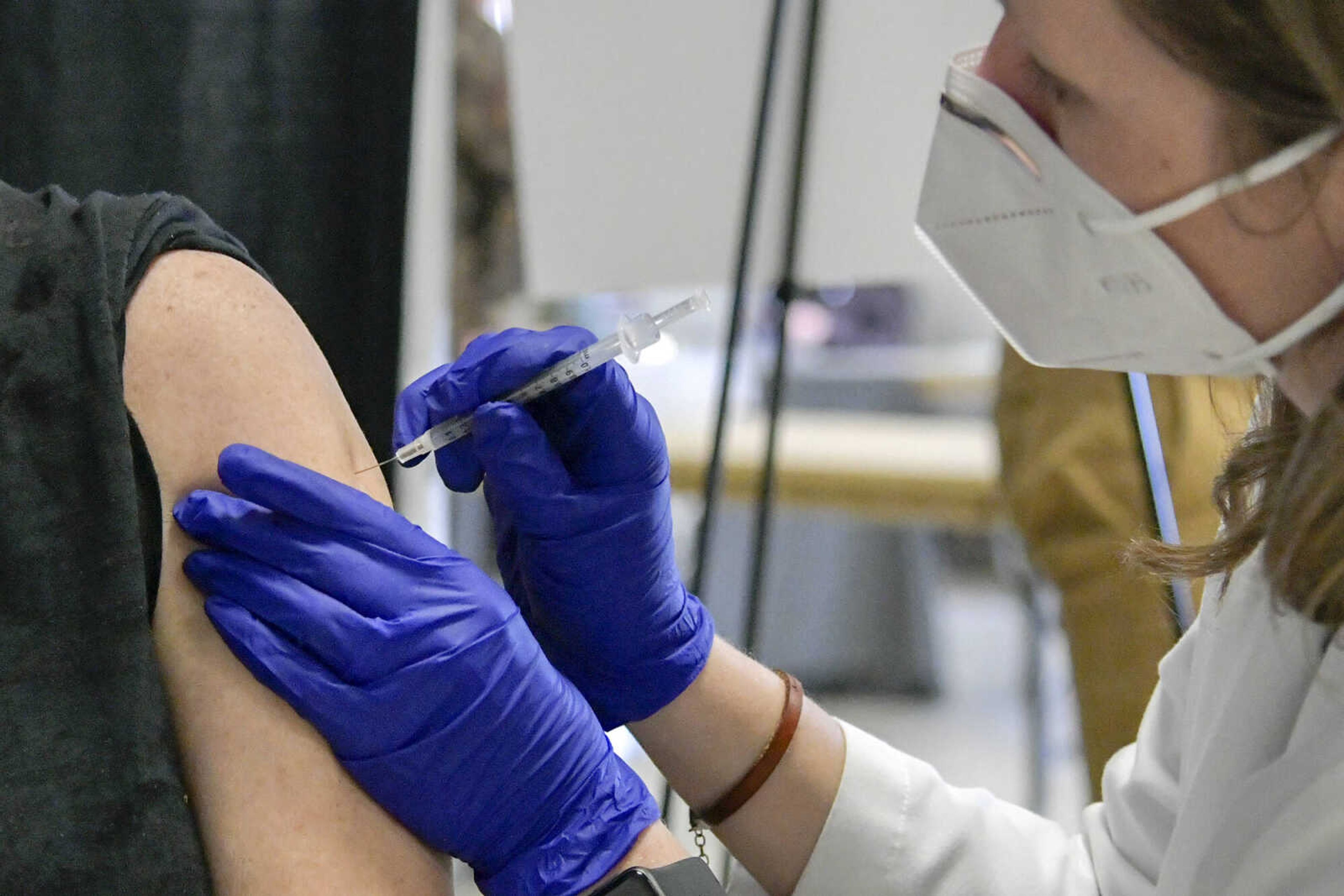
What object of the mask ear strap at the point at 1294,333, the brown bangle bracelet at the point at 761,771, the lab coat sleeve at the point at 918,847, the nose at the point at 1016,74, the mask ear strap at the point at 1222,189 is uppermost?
the nose at the point at 1016,74

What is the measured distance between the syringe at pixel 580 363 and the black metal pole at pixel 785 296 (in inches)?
28.5

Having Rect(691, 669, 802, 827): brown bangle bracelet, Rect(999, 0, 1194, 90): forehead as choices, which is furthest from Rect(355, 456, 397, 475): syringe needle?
Rect(999, 0, 1194, 90): forehead

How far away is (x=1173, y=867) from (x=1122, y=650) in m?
0.69

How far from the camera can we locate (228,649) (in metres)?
0.76

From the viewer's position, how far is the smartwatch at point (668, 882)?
78 centimetres

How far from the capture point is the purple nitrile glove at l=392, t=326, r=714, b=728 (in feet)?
2.93

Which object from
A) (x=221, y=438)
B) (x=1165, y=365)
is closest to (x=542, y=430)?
(x=221, y=438)

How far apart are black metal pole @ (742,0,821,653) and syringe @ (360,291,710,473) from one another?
72cm

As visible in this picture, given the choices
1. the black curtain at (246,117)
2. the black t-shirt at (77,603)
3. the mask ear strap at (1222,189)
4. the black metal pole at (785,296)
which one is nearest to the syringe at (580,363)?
the black t-shirt at (77,603)

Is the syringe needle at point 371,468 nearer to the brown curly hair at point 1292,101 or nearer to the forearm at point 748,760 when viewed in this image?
the forearm at point 748,760

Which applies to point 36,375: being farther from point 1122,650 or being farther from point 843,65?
point 1122,650

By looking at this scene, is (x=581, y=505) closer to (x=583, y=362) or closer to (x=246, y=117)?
(x=583, y=362)

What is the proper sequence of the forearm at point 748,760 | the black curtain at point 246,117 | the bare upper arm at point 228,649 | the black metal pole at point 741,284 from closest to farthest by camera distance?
the bare upper arm at point 228,649 → the forearm at point 748,760 → the black curtain at point 246,117 → the black metal pole at point 741,284

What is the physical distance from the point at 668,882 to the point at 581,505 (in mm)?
290
